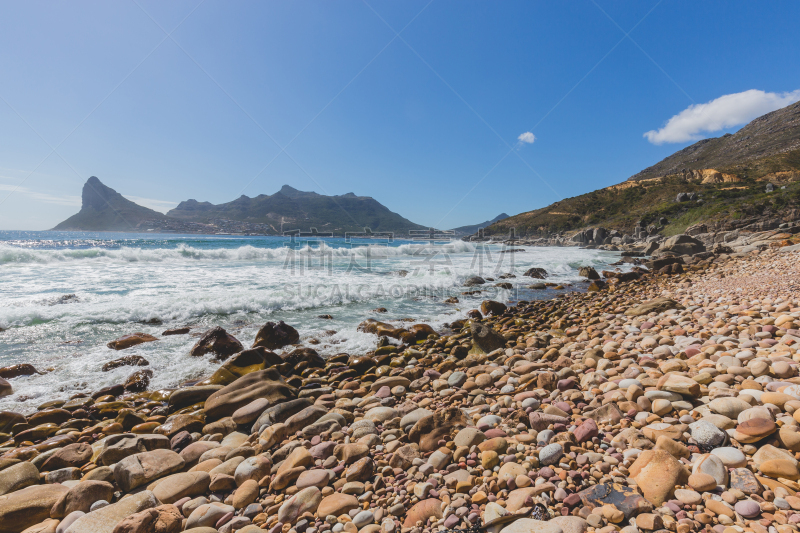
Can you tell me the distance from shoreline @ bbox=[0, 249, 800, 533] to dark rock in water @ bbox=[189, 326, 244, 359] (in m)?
1.22

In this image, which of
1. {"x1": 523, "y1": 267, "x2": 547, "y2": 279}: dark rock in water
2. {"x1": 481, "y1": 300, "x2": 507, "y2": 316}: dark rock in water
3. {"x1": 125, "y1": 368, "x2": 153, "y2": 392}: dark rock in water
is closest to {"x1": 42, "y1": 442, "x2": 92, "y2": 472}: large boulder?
{"x1": 125, "y1": 368, "x2": 153, "y2": 392}: dark rock in water

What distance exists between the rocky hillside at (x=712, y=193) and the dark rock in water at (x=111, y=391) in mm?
40767

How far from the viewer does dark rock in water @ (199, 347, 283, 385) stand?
514 cm

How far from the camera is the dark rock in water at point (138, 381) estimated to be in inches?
197

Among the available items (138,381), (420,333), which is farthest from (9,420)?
(420,333)

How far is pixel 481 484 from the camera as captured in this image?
219 cm

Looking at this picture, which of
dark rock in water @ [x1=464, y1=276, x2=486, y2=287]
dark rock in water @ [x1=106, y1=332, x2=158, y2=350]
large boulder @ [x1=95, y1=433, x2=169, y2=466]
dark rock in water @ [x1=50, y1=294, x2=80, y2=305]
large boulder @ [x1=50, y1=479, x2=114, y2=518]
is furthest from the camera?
dark rock in water @ [x1=464, y1=276, x2=486, y2=287]

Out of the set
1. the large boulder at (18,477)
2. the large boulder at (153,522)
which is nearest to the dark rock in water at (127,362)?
the large boulder at (18,477)

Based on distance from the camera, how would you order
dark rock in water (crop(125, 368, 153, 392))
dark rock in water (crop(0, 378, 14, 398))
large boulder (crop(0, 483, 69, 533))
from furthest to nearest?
dark rock in water (crop(125, 368, 153, 392)) → dark rock in water (crop(0, 378, 14, 398)) → large boulder (crop(0, 483, 69, 533))

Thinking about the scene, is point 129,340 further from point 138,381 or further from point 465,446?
point 465,446

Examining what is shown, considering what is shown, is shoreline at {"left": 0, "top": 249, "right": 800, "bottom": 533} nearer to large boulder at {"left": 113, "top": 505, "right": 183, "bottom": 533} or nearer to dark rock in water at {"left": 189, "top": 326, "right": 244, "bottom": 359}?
large boulder at {"left": 113, "top": 505, "right": 183, "bottom": 533}

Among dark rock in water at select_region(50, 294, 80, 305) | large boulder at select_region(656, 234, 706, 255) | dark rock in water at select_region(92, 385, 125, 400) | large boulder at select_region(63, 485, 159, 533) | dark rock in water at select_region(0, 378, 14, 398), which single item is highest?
large boulder at select_region(656, 234, 706, 255)

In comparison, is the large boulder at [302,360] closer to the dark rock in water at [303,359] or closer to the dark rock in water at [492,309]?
the dark rock in water at [303,359]

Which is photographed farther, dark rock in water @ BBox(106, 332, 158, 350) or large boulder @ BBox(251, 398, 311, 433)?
dark rock in water @ BBox(106, 332, 158, 350)
